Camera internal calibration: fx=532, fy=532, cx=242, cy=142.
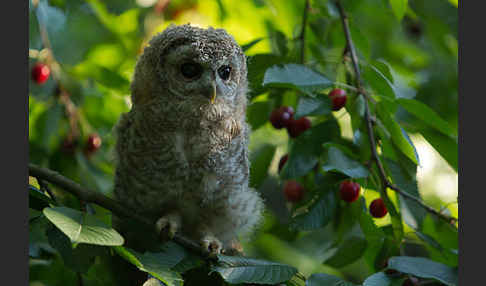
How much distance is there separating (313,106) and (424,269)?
65 cm

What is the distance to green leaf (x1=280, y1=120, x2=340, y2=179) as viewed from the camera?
1931mm

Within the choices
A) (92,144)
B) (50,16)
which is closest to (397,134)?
(92,144)

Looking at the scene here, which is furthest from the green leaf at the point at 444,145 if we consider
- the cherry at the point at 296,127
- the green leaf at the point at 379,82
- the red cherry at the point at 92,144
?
the red cherry at the point at 92,144

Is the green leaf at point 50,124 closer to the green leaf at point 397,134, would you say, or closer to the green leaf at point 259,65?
the green leaf at point 259,65

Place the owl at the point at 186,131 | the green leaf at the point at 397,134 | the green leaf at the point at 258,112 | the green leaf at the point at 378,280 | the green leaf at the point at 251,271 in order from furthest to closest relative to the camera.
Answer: the green leaf at the point at 258,112
the owl at the point at 186,131
the green leaf at the point at 397,134
the green leaf at the point at 378,280
the green leaf at the point at 251,271

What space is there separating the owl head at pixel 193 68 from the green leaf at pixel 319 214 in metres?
0.47

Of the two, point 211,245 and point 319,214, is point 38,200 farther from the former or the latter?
point 319,214

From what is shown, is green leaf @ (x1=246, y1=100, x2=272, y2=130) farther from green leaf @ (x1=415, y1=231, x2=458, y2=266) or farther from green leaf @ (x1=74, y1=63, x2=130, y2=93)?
green leaf @ (x1=415, y1=231, x2=458, y2=266)

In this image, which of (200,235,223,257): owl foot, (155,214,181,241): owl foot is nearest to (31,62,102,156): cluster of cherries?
(155,214,181,241): owl foot

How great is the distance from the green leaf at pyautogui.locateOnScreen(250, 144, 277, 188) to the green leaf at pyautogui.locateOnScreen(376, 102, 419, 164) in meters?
0.53

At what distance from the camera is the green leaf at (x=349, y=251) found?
1968 mm

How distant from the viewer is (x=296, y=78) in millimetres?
1818

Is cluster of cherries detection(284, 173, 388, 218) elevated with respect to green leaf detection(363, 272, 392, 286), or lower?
elevated

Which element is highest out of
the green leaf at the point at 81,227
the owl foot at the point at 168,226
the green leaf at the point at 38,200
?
the green leaf at the point at 38,200
